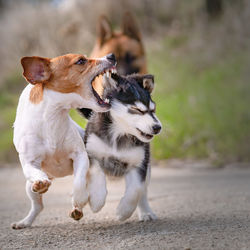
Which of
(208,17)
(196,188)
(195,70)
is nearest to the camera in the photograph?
(196,188)

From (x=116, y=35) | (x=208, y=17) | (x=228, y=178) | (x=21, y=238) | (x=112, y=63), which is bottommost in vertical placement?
(x=21, y=238)

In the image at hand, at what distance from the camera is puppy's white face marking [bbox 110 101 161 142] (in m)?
4.81

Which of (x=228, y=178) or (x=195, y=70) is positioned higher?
(x=195, y=70)

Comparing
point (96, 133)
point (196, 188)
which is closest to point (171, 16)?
point (196, 188)

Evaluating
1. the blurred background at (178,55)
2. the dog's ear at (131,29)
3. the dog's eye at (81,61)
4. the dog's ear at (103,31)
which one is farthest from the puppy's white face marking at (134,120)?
the blurred background at (178,55)

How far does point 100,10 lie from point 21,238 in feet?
51.8

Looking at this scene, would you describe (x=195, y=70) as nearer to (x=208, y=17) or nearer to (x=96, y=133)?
(x=208, y=17)

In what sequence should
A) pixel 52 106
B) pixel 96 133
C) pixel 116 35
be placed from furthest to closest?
1. pixel 116 35
2. pixel 96 133
3. pixel 52 106

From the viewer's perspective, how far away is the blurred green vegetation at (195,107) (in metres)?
11.9

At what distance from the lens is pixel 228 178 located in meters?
8.91

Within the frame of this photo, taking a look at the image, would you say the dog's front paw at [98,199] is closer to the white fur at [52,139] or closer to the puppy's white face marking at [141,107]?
the white fur at [52,139]

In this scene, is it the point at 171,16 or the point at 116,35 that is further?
the point at 171,16

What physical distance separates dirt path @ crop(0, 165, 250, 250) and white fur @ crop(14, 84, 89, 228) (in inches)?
18.7

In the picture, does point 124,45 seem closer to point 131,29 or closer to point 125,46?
point 125,46
